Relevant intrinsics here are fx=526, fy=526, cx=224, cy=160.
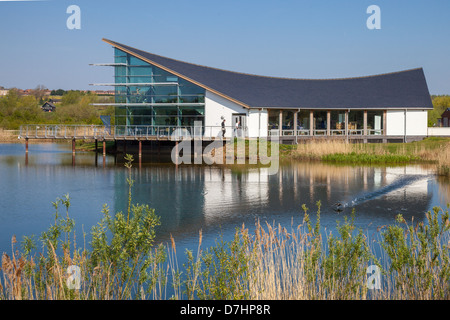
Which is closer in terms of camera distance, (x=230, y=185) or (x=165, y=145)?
(x=230, y=185)

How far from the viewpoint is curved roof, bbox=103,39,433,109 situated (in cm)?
3641

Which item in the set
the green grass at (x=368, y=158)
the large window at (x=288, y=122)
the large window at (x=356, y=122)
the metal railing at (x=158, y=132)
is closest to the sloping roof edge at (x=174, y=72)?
the metal railing at (x=158, y=132)

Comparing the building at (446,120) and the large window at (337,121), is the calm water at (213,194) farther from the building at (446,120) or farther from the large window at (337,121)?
the building at (446,120)

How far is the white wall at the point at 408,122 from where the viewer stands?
38594mm

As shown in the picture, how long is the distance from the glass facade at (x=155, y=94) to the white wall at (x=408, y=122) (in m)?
14.2

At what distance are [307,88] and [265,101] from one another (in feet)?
21.2

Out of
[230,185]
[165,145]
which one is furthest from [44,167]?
[230,185]

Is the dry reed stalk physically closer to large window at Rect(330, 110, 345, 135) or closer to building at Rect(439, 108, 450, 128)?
large window at Rect(330, 110, 345, 135)

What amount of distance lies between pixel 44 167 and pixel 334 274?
2435 centimetres

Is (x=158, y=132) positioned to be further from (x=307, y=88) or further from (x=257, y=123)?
(x=307, y=88)

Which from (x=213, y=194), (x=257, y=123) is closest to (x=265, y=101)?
(x=257, y=123)

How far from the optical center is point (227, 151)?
3173cm
